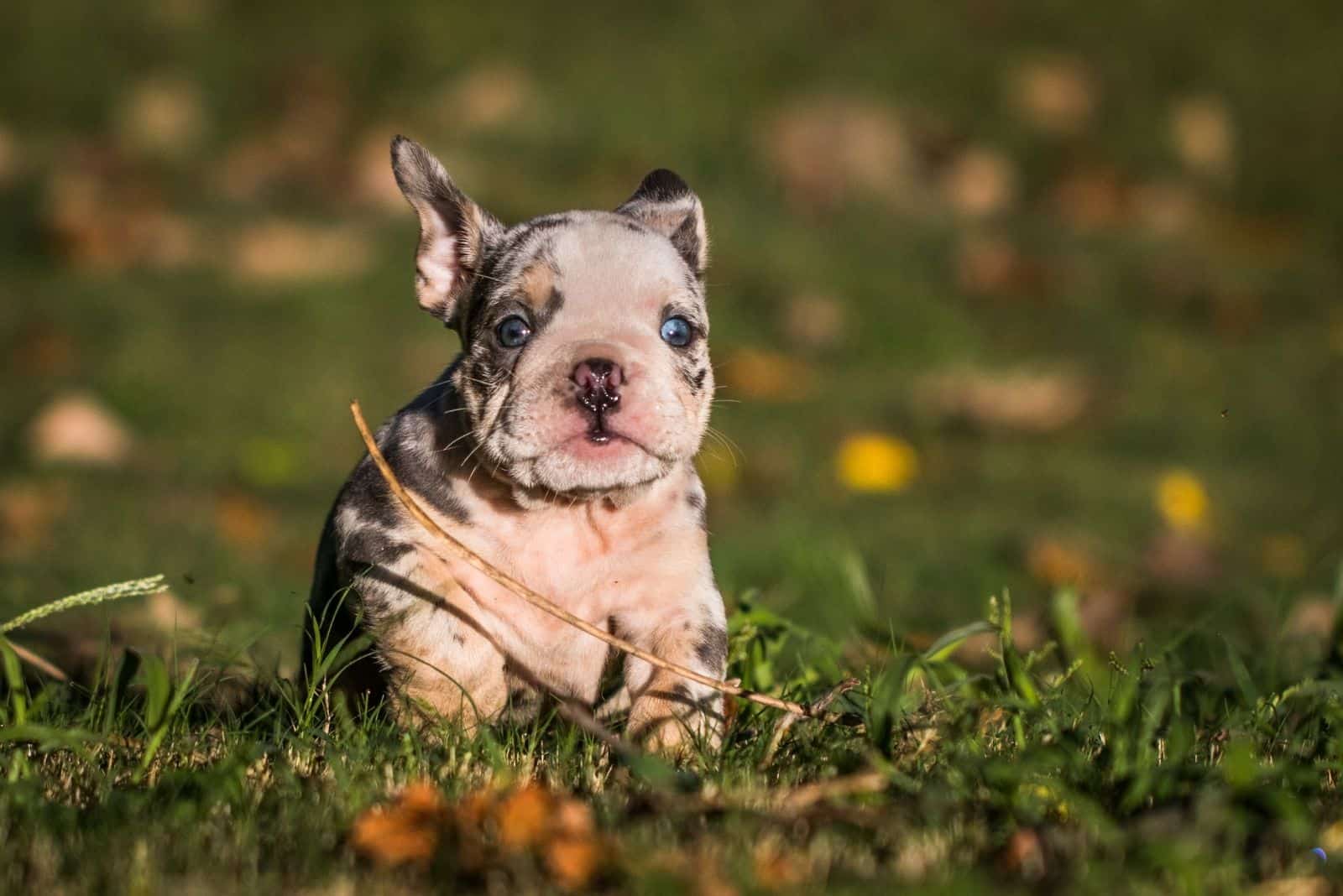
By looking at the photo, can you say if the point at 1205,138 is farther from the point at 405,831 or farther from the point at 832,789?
the point at 405,831

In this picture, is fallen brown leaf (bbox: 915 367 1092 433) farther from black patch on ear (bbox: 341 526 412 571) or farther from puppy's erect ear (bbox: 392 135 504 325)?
black patch on ear (bbox: 341 526 412 571)

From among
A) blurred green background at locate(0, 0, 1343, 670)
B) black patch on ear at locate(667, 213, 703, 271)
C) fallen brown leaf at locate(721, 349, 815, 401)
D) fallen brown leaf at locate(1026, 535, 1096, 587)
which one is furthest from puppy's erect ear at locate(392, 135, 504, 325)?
fallen brown leaf at locate(721, 349, 815, 401)

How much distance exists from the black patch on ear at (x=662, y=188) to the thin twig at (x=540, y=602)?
133 cm

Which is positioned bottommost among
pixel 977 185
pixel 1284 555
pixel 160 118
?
pixel 1284 555

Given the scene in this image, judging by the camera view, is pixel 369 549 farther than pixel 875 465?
No

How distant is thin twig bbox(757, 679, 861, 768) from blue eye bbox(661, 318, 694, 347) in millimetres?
1061

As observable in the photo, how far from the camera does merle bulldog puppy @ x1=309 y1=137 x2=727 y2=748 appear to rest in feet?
12.7

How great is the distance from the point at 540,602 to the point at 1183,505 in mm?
5362

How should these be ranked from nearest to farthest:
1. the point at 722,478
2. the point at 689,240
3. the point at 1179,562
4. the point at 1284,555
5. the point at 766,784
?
the point at 766,784 < the point at 689,240 < the point at 1179,562 < the point at 1284,555 < the point at 722,478

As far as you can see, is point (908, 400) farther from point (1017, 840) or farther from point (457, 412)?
point (1017, 840)

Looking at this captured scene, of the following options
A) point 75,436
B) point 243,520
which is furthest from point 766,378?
point 75,436

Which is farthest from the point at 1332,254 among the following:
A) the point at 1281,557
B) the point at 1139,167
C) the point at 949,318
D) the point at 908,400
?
the point at 1281,557

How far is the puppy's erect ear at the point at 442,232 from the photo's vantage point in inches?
173

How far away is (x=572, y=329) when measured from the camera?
404 cm
